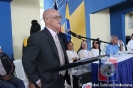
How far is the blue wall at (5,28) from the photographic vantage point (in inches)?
143

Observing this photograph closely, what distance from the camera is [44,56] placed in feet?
4.87

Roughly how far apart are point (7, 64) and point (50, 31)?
153 centimetres

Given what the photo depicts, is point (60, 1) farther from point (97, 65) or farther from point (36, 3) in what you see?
point (97, 65)

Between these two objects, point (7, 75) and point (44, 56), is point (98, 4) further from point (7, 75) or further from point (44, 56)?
point (44, 56)

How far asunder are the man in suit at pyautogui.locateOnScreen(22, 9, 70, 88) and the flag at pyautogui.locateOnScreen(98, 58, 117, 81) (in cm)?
68

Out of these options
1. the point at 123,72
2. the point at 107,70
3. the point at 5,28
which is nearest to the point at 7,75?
the point at 5,28

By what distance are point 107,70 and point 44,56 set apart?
867 mm

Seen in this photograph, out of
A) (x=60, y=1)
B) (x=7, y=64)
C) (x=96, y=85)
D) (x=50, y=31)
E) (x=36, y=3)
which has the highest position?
(x=60, y=1)

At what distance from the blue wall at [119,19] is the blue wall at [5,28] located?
16.6 ft

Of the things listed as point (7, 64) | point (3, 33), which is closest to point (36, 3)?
point (3, 33)

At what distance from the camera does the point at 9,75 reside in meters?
2.74

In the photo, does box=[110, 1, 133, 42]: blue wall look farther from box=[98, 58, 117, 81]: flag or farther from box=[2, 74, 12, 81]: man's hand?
box=[2, 74, 12, 81]: man's hand

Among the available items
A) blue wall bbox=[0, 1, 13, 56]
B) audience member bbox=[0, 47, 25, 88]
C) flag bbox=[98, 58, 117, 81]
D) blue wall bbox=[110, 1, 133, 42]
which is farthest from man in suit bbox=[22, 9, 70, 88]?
blue wall bbox=[110, 1, 133, 42]

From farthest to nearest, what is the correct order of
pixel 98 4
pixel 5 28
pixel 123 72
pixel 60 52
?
1. pixel 98 4
2. pixel 5 28
3. pixel 123 72
4. pixel 60 52
